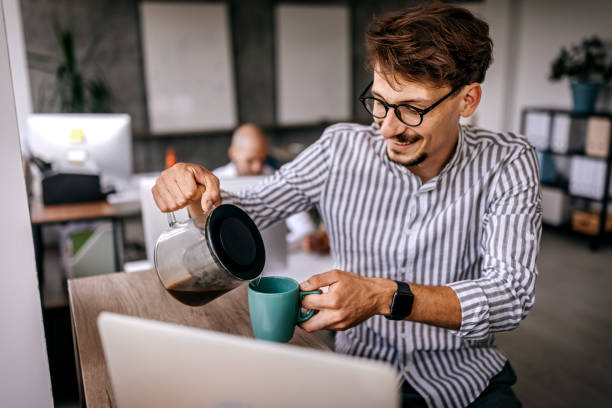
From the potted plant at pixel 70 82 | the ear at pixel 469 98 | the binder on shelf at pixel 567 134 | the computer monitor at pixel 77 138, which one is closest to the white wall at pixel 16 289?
the ear at pixel 469 98

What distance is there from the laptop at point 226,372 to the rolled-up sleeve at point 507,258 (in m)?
0.52

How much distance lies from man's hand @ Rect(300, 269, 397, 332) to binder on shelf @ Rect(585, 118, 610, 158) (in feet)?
12.4

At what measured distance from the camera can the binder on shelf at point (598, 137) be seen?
3.94m

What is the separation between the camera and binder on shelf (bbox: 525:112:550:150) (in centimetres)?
442

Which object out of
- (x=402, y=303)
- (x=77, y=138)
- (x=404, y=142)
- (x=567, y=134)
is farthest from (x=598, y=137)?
(x=402, y=303)

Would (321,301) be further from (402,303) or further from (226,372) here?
(226,372)

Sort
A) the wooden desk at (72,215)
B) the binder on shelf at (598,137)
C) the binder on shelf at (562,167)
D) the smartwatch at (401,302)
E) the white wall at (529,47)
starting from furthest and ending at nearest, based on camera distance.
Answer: the binder on shelf at (562,167), the white wall at (529,47), the binder on shelf at (598,137), the wooden desk at (72,215), the smartwatch at (401,302)

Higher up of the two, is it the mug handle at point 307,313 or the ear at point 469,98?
the ear at point 469,98

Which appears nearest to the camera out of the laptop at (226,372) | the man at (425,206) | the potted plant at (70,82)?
the laptop at (226,372)

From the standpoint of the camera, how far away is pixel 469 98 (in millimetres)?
1155

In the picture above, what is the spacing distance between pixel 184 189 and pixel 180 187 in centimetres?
1

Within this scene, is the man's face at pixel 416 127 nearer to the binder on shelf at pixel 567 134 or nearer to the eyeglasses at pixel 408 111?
the eyeglasses at pixel 408 111

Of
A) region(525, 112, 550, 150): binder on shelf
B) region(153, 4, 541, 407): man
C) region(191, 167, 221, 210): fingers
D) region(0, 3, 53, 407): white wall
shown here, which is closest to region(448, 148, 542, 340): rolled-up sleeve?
region(153, 4, 541, 407): man

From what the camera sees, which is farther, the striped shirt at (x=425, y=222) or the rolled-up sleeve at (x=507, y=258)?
the striped shirt at (x=425, y=222)
